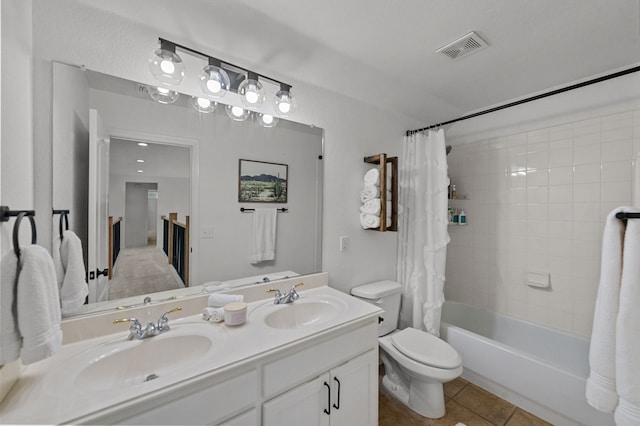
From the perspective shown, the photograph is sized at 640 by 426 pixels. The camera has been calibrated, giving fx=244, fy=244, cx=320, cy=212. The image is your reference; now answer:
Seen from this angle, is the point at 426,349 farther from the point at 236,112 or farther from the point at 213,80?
the point at 213,80

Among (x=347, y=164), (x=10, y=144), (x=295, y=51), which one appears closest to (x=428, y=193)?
(x=347, y=164)

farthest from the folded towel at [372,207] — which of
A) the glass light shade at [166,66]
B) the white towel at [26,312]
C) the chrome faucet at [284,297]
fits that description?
the white towel at [26,312]

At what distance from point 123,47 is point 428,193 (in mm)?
2067

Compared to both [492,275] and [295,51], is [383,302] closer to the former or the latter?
[492,275]

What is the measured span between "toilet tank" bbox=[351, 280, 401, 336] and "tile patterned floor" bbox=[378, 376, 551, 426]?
469 millimetres

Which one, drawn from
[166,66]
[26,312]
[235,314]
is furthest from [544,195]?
[26,312]

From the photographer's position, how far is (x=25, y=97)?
2.89 ft

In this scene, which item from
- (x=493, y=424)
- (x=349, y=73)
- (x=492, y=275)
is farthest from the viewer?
(x=492, y=275)

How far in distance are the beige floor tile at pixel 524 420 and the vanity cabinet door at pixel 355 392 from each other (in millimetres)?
966

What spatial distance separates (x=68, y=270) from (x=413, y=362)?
184 centimetres

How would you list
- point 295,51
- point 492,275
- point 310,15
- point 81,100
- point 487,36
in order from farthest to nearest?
point 492,275, point 295,51, point 487,36, point 310,15, point 81,100

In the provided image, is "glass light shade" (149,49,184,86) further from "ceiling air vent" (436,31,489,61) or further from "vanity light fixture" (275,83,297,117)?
Answer: "ceiling air vent" (436,31,489,61)

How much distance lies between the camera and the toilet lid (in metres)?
1.50

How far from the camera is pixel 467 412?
163 cm
